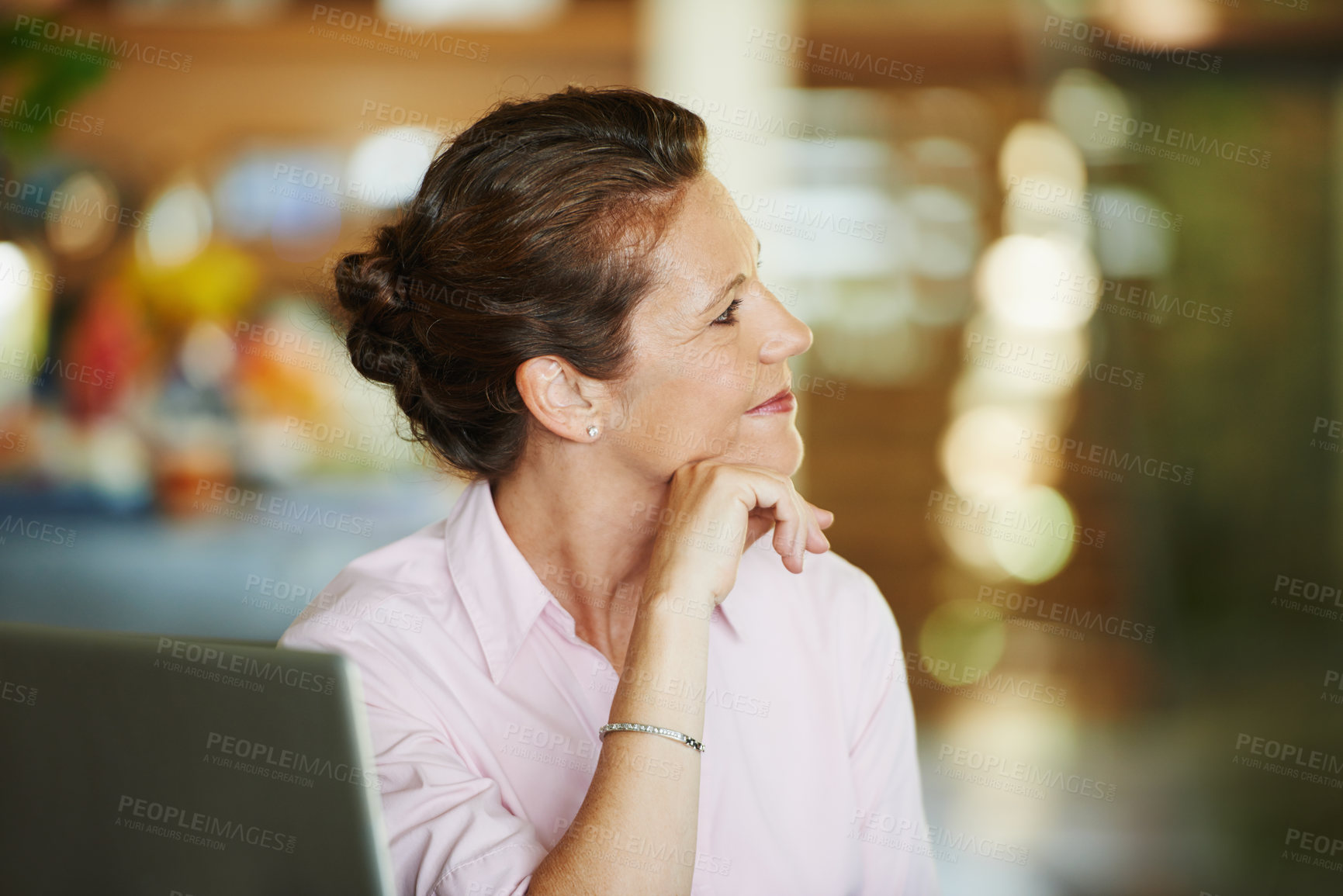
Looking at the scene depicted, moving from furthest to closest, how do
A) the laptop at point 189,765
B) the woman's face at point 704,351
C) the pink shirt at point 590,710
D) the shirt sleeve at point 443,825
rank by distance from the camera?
1. the woman's face at point 704,351
2. the pink shirt at point 590,710
3. the shirt sleeve at point 443,825
4. the laptop at point 189,765

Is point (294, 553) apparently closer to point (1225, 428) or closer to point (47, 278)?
point (47, 278)

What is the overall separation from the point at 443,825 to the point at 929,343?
447 centimetres

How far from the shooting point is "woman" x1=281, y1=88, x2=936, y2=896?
3.82 feet

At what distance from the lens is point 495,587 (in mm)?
1239

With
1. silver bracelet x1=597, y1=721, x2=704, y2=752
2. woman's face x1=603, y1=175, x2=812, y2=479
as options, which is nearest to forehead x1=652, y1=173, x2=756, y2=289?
woman's face x1=603, y1=175, x2=812, y2=479

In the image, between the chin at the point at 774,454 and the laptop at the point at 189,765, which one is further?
the chin at the point at 774,454

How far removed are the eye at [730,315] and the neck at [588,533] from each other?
0.69 ft

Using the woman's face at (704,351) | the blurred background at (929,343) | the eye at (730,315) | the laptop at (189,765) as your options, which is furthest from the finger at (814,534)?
the laptop at (189,765)

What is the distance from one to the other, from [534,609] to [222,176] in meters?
4.24

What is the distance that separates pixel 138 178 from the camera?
15.5ft

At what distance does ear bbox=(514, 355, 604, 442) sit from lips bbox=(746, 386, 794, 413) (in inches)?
7.6

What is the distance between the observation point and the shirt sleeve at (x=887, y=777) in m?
1.27

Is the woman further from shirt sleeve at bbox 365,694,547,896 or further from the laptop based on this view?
the laptop

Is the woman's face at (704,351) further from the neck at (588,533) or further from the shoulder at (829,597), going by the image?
the shoulder at (829,597)
